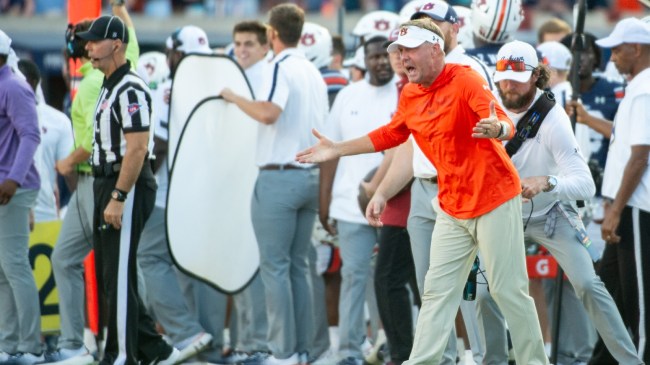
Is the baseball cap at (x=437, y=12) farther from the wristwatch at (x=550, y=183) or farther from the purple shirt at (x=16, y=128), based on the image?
the purple shirt at (x=16, y=128)

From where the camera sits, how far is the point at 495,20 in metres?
8.39

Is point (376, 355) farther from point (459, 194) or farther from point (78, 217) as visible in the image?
point (459, 194)

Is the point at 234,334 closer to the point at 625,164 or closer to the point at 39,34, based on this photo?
the point at 625,164

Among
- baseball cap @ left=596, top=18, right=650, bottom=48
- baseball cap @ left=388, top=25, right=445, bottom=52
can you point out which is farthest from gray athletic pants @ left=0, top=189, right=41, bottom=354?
baseball cap @ left=596, top=18, right=650, bottom=48

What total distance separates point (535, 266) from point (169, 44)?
298 cm

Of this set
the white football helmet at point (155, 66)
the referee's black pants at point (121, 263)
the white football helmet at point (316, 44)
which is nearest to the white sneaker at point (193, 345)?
the referee's black pants at point (121, 263)

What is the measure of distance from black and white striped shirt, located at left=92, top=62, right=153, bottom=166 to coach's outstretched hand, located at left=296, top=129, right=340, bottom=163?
1.51 m

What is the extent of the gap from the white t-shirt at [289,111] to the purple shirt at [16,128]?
1458 mm

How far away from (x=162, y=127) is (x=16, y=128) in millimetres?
1091

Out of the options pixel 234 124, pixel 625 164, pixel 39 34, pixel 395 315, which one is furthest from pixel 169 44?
pixel 39 34

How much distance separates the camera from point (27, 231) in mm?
9156

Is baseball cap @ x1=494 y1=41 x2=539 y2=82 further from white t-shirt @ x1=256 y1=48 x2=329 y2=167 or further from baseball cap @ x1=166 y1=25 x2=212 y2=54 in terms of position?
baseball cap @ x1=166 y1=25 x2=212 y2=54

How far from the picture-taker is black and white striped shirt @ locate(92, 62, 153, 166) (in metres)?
8.05

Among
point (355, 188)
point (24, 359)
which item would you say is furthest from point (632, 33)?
point (24, 359)
